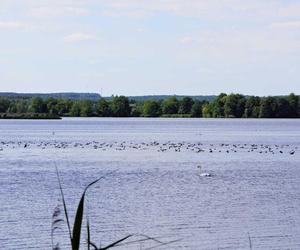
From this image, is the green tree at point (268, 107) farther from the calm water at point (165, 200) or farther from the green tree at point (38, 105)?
the calm water at point (165, 200)

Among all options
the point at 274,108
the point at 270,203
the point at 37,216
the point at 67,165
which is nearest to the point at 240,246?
the point at 37,216

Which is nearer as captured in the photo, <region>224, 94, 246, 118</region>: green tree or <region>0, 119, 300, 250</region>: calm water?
<region>0, 119, 300, 250</region>: calm water

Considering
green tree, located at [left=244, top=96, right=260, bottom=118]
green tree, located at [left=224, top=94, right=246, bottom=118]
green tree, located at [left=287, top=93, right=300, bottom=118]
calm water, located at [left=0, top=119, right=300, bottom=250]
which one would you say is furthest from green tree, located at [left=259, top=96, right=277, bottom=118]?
calm water, located at [left=0, top=119, right=300, bottom=250]

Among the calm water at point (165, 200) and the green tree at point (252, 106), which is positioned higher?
the green tree at point (252, 106)

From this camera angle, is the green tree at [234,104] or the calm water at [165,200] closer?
the calm water at [165,200]

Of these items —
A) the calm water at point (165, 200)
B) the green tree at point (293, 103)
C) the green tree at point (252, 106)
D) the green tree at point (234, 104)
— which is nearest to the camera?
the calm water at point (165, 200)

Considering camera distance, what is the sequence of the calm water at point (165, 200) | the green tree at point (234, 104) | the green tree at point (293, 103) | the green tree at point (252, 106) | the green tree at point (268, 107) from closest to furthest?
the calm water at point (165, 200) → the green tree at point (268, 107) → the green tree at point (293, 103) → the green tree at point (234, 104) → the green tree at point (252, 106)

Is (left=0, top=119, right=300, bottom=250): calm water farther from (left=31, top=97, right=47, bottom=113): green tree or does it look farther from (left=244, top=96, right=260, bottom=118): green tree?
(left=31, top=97, right=47, bottom=113): green tree

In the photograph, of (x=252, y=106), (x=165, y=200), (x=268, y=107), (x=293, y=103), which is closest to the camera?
(x=165, y=200)

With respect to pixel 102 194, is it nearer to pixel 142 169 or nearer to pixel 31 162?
pixel 142 169

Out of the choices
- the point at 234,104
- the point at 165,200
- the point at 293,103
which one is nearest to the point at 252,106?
the point at 234,104

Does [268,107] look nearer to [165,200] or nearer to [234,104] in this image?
[234,104]

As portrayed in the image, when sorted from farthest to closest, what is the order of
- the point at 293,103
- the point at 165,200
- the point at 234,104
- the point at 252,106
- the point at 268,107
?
the point at 234,104 < the point at 252,106 < the point at 268,107 < the point at 293,103 < the point at 165,200

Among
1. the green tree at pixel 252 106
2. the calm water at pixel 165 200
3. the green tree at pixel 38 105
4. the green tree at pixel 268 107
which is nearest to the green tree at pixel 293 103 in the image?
the green tree at pixel 268 107
